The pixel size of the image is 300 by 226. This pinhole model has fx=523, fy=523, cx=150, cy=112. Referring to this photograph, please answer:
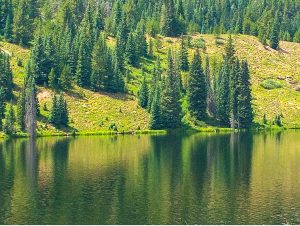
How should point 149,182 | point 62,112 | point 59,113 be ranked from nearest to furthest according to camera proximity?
point 149,182 → point 59,113 → point 62,112

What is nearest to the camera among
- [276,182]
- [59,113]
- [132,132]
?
[276,182]

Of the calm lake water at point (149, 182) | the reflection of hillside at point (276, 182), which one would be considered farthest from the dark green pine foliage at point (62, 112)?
the reflection of hillside at point (276, 182)

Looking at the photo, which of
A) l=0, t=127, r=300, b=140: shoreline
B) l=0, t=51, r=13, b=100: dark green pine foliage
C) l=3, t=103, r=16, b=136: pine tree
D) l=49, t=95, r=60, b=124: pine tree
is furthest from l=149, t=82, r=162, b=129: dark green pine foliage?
l=0, t=51, r=13, b=100: dark green pine foliage

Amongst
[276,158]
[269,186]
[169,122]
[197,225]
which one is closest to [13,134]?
[169,122]

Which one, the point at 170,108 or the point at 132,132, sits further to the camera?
the point at 170,108

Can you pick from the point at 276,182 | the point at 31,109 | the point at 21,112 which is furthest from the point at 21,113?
the point at 276,182

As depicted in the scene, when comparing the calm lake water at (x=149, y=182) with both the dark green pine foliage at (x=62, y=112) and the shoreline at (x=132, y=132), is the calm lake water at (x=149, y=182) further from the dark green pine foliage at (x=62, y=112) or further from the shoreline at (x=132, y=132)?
the dark green pine foliage at (x=62, y=112)

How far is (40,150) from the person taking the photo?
5271 inches

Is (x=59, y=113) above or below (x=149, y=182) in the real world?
above

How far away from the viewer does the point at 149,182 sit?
9050cm

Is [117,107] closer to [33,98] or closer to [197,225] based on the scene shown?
[33,98]

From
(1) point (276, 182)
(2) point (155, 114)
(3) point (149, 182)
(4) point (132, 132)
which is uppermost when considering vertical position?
(2) point (155, 114)

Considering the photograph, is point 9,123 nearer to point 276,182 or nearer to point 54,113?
point 54,113

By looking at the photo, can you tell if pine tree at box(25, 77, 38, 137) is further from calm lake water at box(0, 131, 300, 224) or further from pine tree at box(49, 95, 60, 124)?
calm lake water at box(0, 131, 300, 224)
